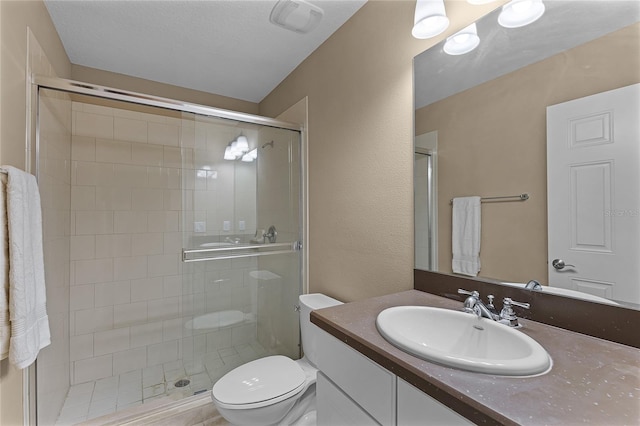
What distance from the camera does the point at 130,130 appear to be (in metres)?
2.44

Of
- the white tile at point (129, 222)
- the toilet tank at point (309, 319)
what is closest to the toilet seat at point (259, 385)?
the toilet tank at point (309, 319)

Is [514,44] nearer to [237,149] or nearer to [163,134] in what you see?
[237,149]

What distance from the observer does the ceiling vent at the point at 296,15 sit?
1.56m

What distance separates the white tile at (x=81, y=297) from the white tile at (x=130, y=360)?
1.58 ft

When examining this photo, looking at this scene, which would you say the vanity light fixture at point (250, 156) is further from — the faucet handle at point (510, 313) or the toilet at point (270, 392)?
the faucet handle at point (510, 313)

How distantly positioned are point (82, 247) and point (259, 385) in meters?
1.87

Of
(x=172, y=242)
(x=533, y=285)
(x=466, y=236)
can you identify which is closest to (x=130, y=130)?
(x=172, y=242)

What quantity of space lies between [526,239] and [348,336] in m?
0.68

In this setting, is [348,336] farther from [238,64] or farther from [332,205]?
→ [238,64]

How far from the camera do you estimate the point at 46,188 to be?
1613 mm

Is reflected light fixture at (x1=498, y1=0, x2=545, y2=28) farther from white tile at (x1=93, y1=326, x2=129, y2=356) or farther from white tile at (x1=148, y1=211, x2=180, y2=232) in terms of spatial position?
white tile at (x1=93, y1=326, x2=129, y2=356)

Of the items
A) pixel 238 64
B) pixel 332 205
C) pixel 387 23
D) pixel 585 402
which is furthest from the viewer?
pixel 238 64

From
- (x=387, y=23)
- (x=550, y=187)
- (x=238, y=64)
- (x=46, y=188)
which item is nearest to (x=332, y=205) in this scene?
(x=387, y=23)

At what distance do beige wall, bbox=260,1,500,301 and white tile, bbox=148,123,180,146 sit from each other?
132 centimetres
